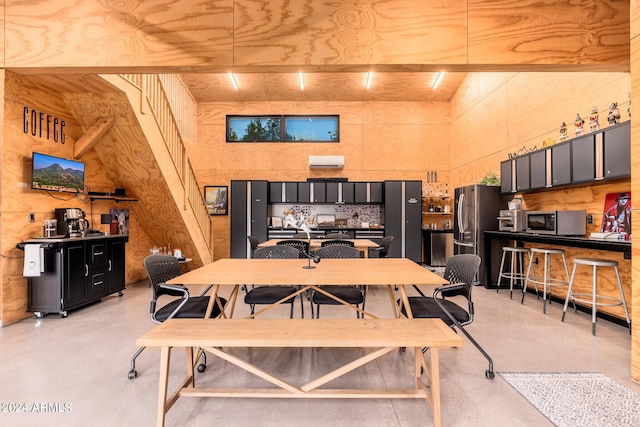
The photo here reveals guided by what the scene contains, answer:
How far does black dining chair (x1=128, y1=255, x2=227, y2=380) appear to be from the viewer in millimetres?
2543

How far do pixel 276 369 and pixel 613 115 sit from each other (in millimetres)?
4470

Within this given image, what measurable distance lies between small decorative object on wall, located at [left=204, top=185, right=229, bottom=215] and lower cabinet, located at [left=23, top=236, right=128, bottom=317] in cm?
367

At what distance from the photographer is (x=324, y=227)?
7.96 metres

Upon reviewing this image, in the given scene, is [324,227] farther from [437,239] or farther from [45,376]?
[45,376]

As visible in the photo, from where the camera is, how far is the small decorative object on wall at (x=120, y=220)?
536cm

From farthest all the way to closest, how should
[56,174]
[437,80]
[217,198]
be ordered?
1. [217,198]
2. [437,80]
3. [56,174]

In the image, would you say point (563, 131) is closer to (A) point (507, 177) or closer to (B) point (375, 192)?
(A) point (507, 177)

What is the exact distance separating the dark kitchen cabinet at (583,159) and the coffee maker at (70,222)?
6.53 metres

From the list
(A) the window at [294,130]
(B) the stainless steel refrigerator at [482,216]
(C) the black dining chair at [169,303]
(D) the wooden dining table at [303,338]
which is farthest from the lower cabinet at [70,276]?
(B) the stainless steel refrigerator at [482,216]

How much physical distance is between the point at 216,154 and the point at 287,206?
7.83 feet

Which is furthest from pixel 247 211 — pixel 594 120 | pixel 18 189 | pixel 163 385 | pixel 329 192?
pixel 594 120

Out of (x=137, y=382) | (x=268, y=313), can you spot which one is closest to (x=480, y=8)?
(x=268, y=313)

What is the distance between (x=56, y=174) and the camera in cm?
416

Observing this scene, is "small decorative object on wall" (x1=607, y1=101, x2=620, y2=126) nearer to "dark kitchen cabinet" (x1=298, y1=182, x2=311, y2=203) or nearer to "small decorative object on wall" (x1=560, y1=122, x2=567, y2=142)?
"small decorative object on wall" (x1=560, y1=122, x2=567, y2=142)
